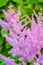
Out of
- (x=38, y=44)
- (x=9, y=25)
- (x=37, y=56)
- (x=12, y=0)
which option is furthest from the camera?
(x=12, y=0)

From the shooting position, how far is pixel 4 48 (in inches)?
113

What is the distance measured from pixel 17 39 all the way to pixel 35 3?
5.40 ft

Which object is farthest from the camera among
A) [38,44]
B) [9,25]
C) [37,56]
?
[9,25]

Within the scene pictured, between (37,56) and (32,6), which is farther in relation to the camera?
(32,6)

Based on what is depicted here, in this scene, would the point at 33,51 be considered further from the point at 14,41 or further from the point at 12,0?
the point at 12,0

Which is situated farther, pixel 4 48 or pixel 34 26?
pixel 4 48

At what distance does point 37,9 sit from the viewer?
285 cm

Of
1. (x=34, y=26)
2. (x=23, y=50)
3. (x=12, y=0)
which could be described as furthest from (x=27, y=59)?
(x=12, y=0)

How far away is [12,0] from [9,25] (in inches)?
56.9

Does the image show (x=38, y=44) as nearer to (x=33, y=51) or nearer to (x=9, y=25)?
(x=33, y=51)

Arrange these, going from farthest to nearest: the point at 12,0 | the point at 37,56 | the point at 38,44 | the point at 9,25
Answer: the point at 12,0
the point at 9,25
the point at 37,56
the point at 38,44

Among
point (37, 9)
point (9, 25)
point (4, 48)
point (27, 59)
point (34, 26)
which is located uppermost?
point (37, 9)

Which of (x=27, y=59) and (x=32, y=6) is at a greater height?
(x=32, y=6)

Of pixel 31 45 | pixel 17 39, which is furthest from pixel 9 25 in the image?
pixel 31 45
